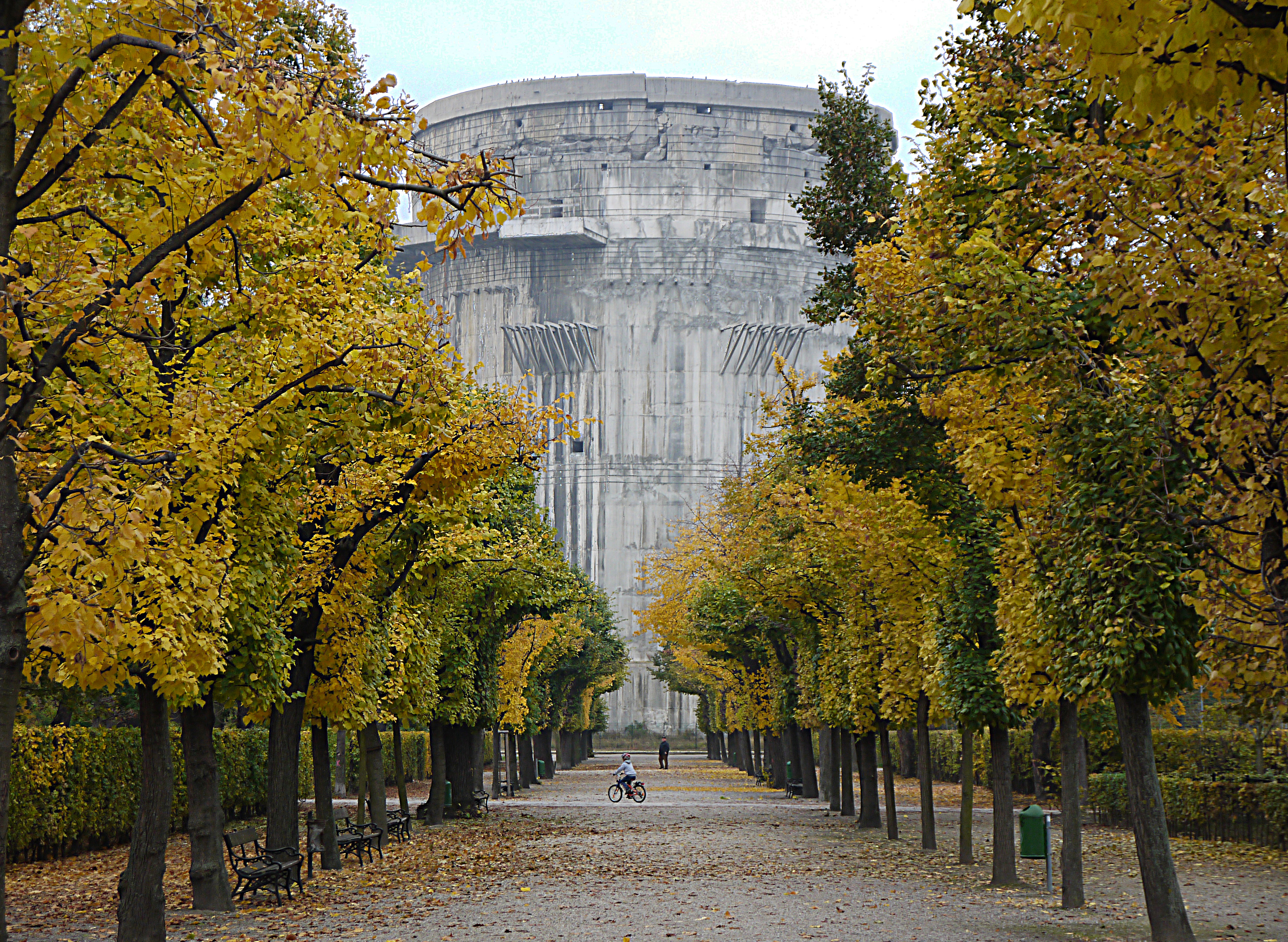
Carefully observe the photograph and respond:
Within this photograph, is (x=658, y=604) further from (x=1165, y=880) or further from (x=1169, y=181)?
(x=1169, y=181)

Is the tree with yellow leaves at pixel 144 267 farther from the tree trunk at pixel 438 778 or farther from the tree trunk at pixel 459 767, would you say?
the tree trunk at pixel 459 767

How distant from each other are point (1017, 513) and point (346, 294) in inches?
322

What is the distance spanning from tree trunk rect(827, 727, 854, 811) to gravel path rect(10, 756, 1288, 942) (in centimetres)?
452

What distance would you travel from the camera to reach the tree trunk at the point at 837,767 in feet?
114

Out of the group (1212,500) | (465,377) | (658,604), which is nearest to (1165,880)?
(1212,500)

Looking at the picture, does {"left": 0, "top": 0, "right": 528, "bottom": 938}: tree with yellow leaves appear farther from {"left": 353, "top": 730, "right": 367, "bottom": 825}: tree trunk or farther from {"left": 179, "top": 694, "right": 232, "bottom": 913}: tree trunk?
{"left": 353, "top": 730, "right": 367, "bottom": 825}: tree trunk

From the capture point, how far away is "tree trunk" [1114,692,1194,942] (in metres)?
12.1

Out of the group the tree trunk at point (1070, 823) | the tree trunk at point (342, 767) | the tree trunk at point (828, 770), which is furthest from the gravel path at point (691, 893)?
the tree trunk at point (342, 767)

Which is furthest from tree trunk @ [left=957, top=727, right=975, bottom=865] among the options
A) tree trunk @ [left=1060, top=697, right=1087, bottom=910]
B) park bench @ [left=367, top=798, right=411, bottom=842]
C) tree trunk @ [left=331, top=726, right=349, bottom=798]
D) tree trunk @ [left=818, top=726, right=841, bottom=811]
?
tree trunk @ [left=331, top=726, right=349, bottom=798]

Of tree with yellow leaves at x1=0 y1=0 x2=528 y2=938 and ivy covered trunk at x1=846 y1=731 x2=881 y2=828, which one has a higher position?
tree with yellow leaves at x1=0 y1=0 x2=528 y2=938

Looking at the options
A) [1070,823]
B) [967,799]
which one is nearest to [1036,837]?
[1070,823]

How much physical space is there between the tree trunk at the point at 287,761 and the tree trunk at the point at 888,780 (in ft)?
38.9

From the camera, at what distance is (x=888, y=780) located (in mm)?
26266

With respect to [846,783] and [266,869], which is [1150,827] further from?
[846,783]
